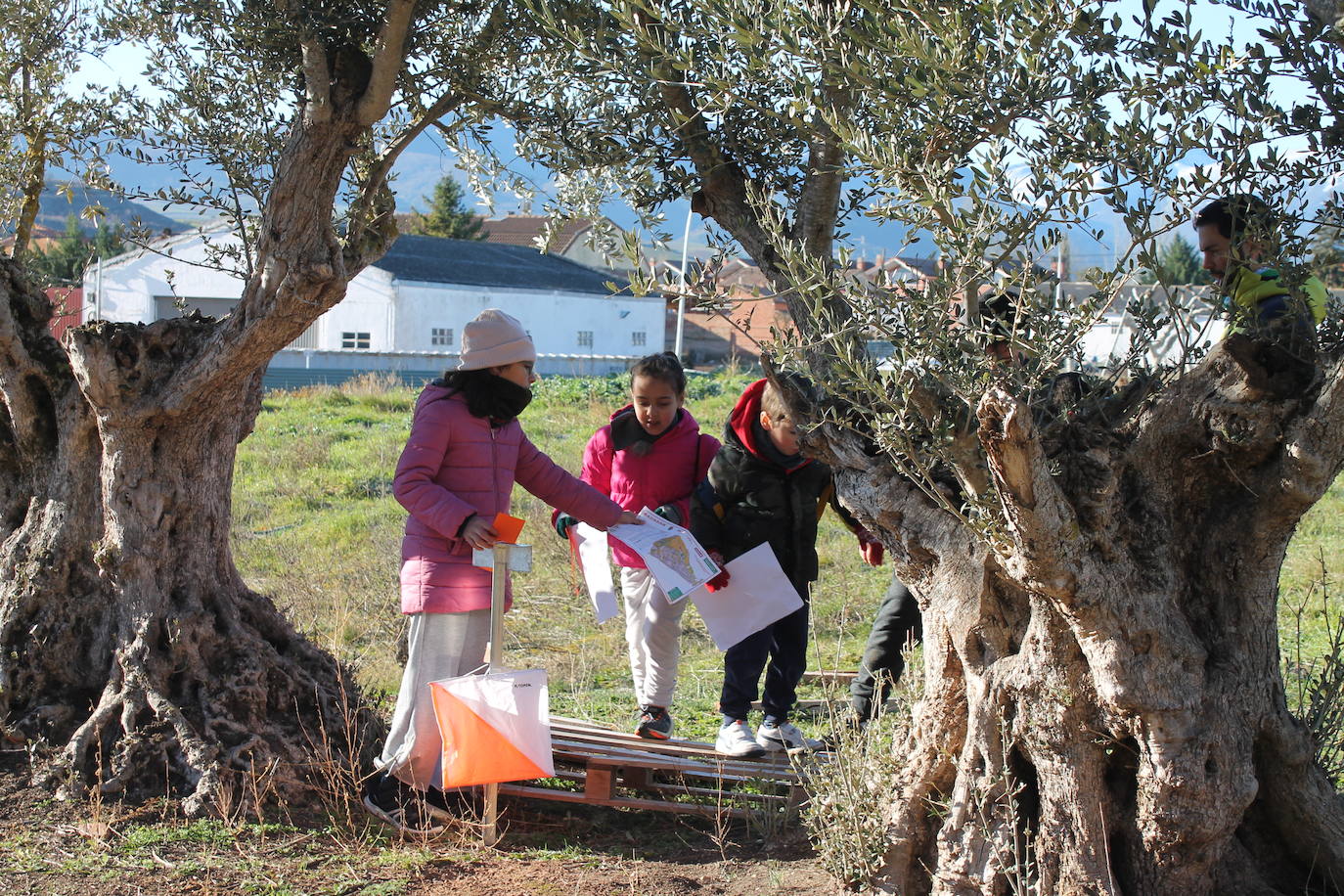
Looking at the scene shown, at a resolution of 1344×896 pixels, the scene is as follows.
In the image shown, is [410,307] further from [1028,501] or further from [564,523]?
[1028,501]

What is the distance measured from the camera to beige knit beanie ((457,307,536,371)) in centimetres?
491

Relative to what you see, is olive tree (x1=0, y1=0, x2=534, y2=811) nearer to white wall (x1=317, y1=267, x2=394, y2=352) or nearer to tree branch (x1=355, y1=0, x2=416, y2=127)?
tree branch (x1=355, y1=0, x2=416, y2=127)

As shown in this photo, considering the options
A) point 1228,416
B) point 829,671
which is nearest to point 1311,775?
point 1228,416

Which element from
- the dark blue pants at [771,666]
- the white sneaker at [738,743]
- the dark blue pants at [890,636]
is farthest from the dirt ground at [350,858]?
the dark blue pants at [890,636]

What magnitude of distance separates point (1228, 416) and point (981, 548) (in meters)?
0.81

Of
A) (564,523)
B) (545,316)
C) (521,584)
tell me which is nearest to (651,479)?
(564,523)

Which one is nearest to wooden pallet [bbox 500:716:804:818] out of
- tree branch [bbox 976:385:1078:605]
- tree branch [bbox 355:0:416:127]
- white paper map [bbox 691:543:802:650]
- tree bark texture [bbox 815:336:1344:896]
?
white paper map [bbox 691:543:802:650]

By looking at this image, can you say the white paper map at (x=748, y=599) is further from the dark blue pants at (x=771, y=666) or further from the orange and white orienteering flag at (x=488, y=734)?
the orange and white orienteering flag at (x=488, y=734)

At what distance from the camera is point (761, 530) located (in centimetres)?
571

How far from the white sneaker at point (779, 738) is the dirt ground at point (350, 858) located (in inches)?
27.8

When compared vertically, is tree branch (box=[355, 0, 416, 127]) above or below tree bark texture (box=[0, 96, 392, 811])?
above

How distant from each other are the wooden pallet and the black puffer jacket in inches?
37.5

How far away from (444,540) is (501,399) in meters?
0.64

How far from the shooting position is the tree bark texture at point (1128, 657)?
11.1ft
